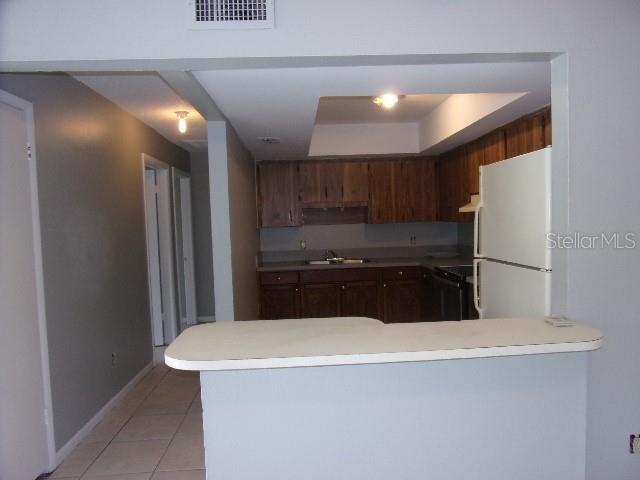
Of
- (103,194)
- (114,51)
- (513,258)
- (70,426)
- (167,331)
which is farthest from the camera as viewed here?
(167,331)

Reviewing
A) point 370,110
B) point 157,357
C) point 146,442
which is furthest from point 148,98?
point 157,357

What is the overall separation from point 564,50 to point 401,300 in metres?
3.61

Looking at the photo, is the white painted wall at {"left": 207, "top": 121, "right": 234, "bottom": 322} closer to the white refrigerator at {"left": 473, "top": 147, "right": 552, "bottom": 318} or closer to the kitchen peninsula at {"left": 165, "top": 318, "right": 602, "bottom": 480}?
the kitchen peninsula at {"left": 165, "top": 318, "right": 602, "bottom": 480}

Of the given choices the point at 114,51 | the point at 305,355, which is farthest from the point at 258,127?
the point at 305,355

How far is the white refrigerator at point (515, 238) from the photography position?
211cm

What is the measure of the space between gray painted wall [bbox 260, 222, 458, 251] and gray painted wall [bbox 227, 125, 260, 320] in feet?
3.15

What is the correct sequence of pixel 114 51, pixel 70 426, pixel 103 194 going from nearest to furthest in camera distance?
1. pixel 114 51
2. pixel 70 426
3. pixel 103 194

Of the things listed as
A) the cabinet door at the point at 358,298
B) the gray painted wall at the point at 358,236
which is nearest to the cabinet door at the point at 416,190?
the gray painted wall at the point at 358,236

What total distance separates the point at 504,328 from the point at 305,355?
2.77 ft

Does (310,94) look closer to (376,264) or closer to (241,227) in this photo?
(241,227)

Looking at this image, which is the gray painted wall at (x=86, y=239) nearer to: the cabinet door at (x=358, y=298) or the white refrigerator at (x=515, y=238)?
the cabinet door at (x=358, y=298)

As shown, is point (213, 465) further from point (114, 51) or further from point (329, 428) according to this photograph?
point (114, 51)

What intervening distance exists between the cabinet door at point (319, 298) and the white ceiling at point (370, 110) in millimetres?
1830

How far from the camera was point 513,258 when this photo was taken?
7.92 feet
